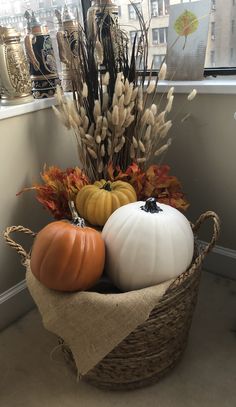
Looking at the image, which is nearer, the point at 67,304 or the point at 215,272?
the point at 67,304

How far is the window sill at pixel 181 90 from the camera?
126cm

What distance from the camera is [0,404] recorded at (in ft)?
3.66

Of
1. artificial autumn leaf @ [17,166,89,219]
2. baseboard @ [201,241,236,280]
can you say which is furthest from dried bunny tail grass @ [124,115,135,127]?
baseboard @ [201,241,236,280]

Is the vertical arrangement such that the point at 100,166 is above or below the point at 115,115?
below

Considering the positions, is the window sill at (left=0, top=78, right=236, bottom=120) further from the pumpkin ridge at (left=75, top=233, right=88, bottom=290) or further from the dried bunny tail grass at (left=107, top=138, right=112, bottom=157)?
the pumpkin ridge at (left=75, top=233, right=88, bottom=290)

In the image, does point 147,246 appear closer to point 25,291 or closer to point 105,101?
point 105,101

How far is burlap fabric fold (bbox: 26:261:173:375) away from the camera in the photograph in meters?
0.91

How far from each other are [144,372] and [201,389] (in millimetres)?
183

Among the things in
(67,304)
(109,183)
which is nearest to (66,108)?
(109,183)

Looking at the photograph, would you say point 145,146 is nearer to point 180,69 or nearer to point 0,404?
point 180,69

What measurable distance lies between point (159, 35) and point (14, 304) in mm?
1255

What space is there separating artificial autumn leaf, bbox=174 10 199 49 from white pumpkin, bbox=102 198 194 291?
30.9 inches

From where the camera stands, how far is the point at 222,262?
1.58 metres

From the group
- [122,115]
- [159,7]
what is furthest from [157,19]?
[122,115]
